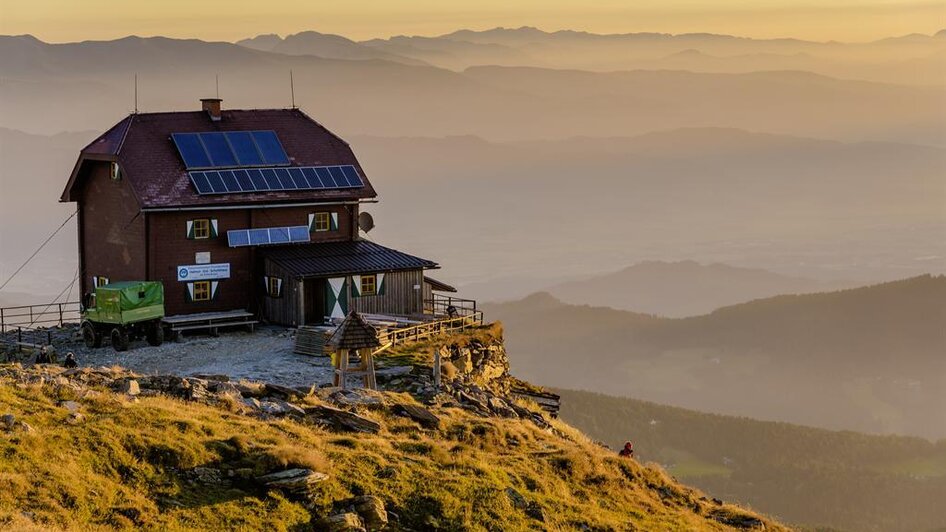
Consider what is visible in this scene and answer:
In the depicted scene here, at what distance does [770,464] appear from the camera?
593ft

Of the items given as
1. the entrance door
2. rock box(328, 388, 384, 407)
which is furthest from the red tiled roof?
rock box(328, 388, 384, 407)

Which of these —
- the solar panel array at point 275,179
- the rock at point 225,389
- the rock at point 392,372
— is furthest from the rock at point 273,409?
the solar panel array at point 275,179

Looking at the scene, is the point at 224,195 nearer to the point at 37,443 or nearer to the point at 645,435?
the point at 37,443

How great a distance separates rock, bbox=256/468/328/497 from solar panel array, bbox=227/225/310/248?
109 feet

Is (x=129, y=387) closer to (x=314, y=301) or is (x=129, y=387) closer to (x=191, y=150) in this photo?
(x=314, y=301)

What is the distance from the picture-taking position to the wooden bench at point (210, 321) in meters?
60.6

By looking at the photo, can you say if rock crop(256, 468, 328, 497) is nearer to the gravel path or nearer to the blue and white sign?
the gravel path

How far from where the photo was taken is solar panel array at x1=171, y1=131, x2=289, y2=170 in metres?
65.0

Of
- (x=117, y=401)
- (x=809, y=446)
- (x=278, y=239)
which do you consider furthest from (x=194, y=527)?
(x=809, y=446)

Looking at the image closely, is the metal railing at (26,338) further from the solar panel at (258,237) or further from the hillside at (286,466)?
the hillside at (286,466)

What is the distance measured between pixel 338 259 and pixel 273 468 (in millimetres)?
33197

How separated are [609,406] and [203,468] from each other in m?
155

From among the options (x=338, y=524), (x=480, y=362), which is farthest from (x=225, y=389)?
(x=480, y=362)

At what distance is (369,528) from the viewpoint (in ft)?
104
